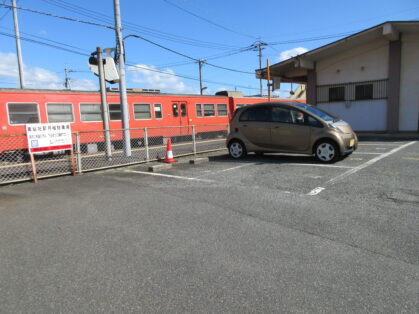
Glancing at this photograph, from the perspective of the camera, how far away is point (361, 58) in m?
14.5

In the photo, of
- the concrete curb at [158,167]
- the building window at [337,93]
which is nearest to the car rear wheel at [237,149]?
the concrete curb at [158,167]

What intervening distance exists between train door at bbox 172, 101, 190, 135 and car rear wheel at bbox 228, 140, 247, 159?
288 inches

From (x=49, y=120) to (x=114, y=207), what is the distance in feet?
28.2

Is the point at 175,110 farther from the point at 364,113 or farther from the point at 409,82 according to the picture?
the point at 409,82

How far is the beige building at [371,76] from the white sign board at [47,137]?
12.0 metres

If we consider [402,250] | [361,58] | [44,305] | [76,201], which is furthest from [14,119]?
[361,58]

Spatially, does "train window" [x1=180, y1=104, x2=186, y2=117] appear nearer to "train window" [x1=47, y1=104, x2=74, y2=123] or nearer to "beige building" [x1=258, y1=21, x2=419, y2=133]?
"beige building" [x1=258, y1=21, x2=419, y2=133]

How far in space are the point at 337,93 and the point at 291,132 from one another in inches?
356

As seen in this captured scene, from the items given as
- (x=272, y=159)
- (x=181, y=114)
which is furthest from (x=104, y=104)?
(x=181, y=114)

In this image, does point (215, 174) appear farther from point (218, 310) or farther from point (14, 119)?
point (14, 119)

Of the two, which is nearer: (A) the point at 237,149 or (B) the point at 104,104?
(A) the point at 237,149

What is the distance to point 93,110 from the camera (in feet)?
42.8

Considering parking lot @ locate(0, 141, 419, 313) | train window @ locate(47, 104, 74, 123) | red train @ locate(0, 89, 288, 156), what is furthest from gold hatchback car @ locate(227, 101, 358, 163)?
train window @ locate(47, 104, 74, 123)

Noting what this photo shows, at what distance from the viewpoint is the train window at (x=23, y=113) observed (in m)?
10.7
